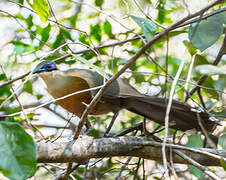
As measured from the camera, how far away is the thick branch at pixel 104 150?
1.94m

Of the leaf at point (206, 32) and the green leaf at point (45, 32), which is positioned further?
the green leaf at point (45, 32)

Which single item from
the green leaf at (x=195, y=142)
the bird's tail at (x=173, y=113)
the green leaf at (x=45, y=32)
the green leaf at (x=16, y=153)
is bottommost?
the green leaf at (x=195, y=142)

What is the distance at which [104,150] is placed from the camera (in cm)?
230

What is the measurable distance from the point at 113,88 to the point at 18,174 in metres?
1.96

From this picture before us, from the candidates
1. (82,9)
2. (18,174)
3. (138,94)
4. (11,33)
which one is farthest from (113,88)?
(82,9)

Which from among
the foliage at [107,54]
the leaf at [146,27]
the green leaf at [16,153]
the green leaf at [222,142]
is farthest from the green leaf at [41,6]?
the green leaf at [222,142]

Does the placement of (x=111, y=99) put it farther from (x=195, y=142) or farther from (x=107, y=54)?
(x=195, y=142)

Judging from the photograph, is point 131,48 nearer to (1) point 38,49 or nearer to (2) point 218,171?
(1) point 38,49

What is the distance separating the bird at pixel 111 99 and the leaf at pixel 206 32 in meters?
0.96

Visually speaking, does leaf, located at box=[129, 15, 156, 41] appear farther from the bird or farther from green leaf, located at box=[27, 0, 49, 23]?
the bird

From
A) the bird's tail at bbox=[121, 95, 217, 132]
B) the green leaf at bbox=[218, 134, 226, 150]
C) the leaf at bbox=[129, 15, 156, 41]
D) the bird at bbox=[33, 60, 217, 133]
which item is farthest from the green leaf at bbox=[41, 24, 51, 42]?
the green leaf at bbox=[218, 134, 226, 150]

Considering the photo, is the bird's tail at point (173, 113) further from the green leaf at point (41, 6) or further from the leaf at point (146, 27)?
the green leaf at point (41, 6)

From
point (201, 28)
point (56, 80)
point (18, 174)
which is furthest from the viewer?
point (56, 80)

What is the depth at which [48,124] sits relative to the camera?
4.59 metres
